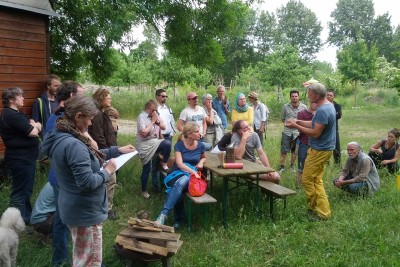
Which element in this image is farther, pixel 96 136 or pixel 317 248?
pixel 96 136

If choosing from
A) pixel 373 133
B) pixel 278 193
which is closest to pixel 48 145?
pixel 278 193

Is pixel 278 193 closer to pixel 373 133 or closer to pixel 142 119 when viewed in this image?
pixel 142 119

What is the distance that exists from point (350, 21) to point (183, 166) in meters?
70.7

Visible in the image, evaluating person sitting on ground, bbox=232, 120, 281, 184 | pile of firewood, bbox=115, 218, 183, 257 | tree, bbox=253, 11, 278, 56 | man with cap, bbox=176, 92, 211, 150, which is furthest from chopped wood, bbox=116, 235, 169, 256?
tree, bbox=253, 11, 278, 56

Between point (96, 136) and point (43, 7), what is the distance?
3.35 meters

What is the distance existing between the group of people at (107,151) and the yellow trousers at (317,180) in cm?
1

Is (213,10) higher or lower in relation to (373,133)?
higher

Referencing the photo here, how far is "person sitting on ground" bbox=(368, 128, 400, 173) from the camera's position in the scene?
23.2 feet

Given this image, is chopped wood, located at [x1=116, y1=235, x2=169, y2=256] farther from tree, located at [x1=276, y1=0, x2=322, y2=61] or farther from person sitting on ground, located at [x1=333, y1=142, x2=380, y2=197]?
tree, located at [x1=276, y1=0, x2=322, y2=61]

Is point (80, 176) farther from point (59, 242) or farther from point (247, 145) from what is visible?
point (247, 145)

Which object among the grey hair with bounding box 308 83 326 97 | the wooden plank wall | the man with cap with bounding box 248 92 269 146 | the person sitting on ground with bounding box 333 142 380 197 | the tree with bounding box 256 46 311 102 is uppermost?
the tree with bounding box 256 46 311 102

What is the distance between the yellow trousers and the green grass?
0.19 metres

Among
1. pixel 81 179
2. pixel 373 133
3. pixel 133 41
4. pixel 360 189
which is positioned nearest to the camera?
pixel 81 179

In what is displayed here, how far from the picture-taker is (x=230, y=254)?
4312mm
